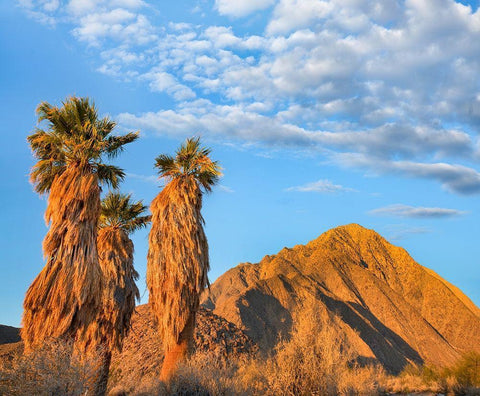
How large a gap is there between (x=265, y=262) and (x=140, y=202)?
9906cm

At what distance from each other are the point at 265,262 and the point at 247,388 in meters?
108

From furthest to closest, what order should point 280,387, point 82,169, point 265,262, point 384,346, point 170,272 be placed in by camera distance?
point 265,262, point 384,346, point 170,272, point 82,169, point 280,387

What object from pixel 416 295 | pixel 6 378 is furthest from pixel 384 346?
pixel 6 378

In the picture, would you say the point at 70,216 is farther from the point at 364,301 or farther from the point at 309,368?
the point at 364,301

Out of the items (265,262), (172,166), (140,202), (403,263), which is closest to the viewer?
(172,166)

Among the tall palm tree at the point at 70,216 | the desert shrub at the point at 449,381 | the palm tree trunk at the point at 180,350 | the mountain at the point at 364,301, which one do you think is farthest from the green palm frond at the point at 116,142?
the mountain at the point at 364,301

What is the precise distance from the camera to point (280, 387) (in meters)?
14.5

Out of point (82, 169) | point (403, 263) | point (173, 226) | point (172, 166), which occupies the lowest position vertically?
point (173, 226)

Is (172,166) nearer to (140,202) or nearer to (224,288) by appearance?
(140,202)

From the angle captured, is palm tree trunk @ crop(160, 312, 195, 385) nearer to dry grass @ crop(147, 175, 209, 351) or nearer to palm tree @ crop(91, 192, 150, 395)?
dry grass @ crop(147, 175, 209, 351)

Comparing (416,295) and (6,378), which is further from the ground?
(416,295)

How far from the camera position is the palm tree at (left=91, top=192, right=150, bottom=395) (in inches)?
873

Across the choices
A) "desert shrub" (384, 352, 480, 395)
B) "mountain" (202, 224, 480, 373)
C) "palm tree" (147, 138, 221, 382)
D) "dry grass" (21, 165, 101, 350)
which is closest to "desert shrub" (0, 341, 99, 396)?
Result: "dry grass" (21, 165, 101, 350)

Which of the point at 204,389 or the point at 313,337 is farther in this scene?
the point at 313,337
